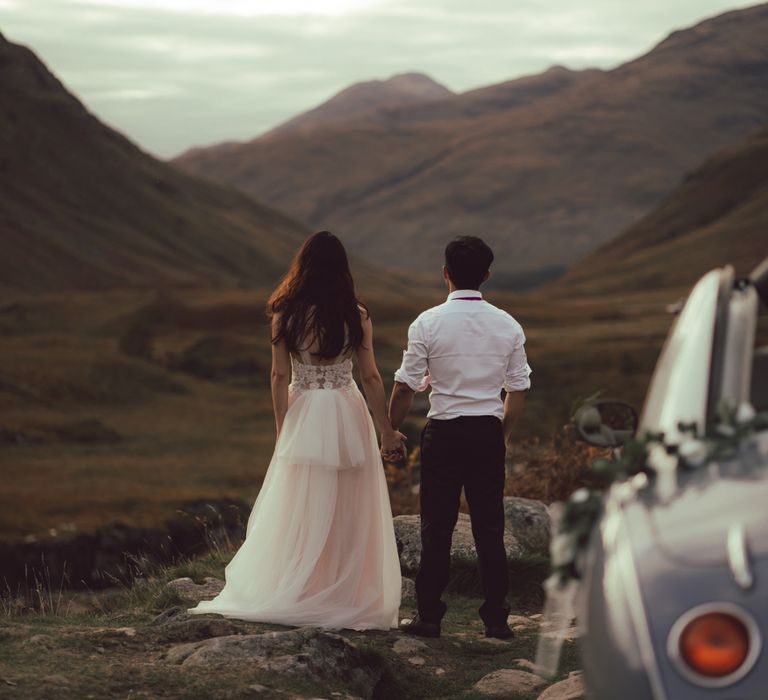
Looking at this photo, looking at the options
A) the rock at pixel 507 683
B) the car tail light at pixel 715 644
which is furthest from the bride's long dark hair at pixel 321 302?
the car tail light at pixel 715 644

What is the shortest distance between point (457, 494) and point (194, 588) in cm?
219

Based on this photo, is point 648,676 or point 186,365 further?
point 186,365

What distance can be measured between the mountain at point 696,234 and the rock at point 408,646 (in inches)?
5022

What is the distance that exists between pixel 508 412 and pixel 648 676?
4051mm

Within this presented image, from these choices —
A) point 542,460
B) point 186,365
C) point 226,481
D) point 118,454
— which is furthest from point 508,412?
point 186,365

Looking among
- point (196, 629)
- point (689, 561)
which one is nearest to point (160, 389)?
point (196, 629)

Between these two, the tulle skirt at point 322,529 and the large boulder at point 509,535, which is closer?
→ the tulle skirt at point 322,529

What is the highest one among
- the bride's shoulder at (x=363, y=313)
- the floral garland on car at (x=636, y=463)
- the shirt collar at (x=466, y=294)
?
the shirt collar at (x=466, y=294)

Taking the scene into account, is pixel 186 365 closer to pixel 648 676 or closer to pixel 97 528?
pixel 97 528

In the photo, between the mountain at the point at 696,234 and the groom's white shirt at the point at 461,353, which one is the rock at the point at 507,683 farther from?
the mountain at the point at 696,234

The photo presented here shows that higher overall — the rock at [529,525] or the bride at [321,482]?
the bride at [321,482]

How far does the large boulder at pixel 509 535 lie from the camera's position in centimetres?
904

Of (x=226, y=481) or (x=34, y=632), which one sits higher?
(x=34, y=632)

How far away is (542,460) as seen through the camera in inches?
487
